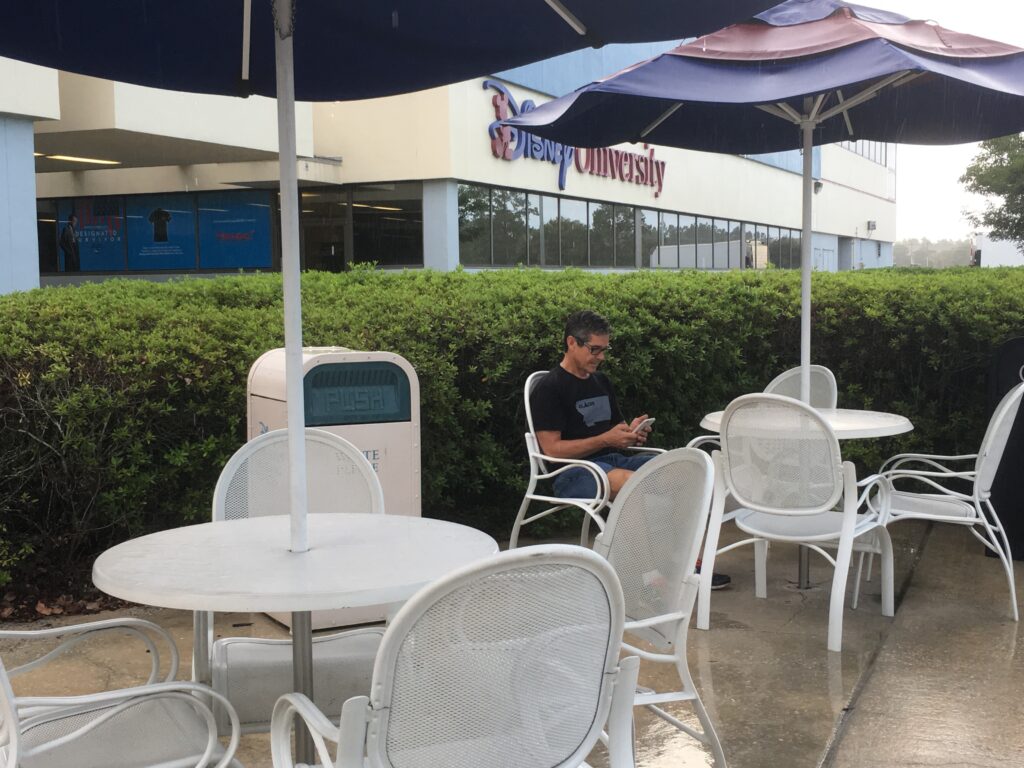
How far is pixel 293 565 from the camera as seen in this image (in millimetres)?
2572

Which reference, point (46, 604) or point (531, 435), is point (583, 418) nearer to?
point (531, 435)

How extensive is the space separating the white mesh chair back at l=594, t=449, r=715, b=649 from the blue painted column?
13.3 metres

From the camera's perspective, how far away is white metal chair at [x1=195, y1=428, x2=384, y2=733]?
2865 millimetres

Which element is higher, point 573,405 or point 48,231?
point 48,231

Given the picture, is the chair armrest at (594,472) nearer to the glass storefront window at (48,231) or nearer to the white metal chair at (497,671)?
the white metal chair at (497,671)

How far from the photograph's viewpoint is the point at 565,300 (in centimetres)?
668

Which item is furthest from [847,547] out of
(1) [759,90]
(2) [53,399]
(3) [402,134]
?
(3) [402,134]

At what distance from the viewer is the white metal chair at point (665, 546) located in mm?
2891

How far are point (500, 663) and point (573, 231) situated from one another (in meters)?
26.1

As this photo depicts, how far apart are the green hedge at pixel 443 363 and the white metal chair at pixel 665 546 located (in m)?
2.60

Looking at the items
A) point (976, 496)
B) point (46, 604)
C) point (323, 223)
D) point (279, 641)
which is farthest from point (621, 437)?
point (323, 223)

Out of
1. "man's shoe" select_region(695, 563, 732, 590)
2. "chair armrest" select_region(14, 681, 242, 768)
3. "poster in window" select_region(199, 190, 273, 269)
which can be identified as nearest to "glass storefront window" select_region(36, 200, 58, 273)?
"poster in window" select_region(199, 190, 273, 269)

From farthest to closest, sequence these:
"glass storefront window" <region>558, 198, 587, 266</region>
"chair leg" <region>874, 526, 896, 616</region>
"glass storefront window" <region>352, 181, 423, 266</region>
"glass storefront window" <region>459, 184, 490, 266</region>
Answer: "glass storefront window" <region>558, 198, 587, 266</region>, "glass storefront window" <region>459, 184, 490, 266</region>, "glass storefront window" <region>352, 181, 423, 266</region>, "chair leg" <region>874, 526, 896, 616</region>

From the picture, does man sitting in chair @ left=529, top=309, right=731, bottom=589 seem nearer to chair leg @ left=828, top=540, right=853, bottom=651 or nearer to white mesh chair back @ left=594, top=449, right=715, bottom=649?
chair leg @ left=828, top=540, right=853, bottom=651
